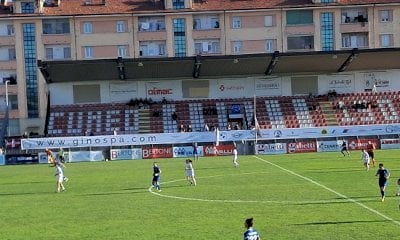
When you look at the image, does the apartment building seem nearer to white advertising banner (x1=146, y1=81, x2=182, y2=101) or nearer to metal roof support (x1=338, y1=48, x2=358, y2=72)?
white advertising banner (x1=146, y1=81, x2=182, y2=101)

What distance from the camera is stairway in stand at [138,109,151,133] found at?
81.6 metres

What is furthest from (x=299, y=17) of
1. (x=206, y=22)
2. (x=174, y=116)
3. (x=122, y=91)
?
(x=122, y=91)

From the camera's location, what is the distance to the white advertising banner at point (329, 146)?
74.4m

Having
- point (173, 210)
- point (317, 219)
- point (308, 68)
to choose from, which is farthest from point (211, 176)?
point (308, 68)

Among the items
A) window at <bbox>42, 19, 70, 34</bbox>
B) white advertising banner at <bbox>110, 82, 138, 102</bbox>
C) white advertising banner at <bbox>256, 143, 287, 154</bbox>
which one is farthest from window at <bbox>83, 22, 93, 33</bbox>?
white advertising banner at <bbox>256, 143, 287, 154</bbox>

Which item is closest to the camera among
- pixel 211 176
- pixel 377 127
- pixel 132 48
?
pixel 211 176

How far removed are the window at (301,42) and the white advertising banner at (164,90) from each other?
51.7 feet

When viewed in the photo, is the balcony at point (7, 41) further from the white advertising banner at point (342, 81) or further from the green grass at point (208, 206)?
the green grass at point (208, 206)

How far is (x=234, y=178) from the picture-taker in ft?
142

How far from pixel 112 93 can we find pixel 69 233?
209 ft

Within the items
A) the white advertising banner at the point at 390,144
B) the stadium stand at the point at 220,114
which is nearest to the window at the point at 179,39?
the stadium stand at the point at 220,114

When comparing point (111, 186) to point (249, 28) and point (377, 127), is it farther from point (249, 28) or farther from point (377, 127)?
point (249, 28)

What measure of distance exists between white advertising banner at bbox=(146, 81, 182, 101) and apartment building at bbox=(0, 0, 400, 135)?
19.0 feet

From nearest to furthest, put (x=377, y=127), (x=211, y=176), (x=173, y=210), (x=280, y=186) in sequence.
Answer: (x=173, y=210) → (x=280, y=186) → (x=211, y=176) → (x=377, y=127)
